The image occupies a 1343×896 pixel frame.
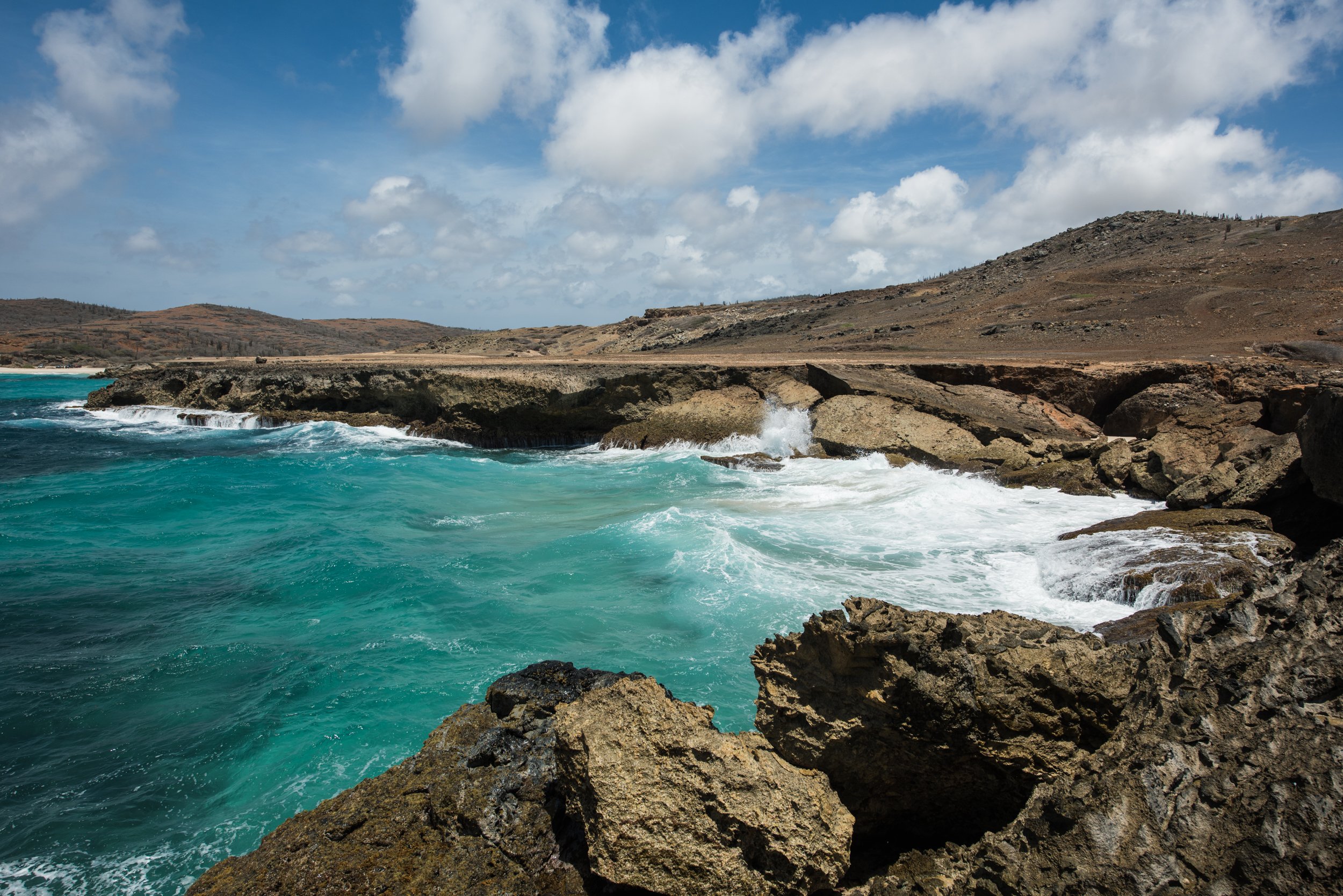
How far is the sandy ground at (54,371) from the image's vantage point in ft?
151

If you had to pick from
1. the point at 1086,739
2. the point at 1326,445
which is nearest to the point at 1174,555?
the point at 1326,445

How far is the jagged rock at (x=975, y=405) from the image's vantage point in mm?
14344

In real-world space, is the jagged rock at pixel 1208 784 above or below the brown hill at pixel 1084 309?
below

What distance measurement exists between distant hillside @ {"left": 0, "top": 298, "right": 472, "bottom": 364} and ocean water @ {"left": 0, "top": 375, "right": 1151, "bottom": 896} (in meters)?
39.2

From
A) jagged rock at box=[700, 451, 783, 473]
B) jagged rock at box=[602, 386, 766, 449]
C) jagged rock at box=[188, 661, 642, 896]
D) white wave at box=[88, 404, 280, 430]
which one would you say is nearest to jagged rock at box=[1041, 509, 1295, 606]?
jagged rock at box=[188, 661, 642, 896]

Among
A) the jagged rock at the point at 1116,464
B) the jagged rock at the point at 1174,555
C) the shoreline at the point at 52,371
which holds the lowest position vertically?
the jagged rock at the point at 1174,555

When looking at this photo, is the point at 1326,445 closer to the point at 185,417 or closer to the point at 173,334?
the point at 185,417

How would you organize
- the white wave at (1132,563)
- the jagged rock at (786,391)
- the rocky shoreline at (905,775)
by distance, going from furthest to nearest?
the jagged rock at (786,391) → the white wave at (1132,563) → the rocky shoreline at (905,775)

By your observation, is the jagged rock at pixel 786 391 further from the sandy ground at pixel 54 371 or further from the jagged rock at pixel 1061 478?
the sandy ground at pixel 54 371

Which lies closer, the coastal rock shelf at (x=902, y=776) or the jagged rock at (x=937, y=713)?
the coastal rock shelf at (x=902, y=776)

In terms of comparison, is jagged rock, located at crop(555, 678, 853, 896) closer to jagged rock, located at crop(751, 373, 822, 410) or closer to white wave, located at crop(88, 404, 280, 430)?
jagged rock, located at crop(751, 373, 822, 410)

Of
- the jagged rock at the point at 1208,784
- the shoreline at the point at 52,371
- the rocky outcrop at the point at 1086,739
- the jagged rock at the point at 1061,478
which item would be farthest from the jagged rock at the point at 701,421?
the shoreline at the point at 52,371

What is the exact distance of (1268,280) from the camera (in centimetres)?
2142

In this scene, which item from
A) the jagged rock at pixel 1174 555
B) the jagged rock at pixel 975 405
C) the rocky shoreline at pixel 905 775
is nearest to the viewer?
the rocky shoreline at pixel 905 775
